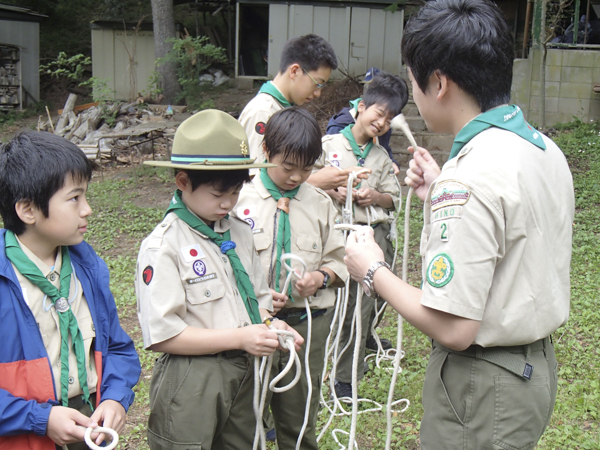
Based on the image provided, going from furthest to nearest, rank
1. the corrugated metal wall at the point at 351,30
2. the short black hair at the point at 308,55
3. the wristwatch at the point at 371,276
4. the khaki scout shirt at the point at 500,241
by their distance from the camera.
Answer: the corrugated metal wall at the point at 351,30 < the short black hair at the point at 308,55 < the wristwatch at the point at 371,276 < the khaki scout shirt at the point at 500,241

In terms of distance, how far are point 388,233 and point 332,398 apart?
107cm

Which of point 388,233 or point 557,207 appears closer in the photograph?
point 557,207

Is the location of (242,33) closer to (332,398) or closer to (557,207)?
(332,398)

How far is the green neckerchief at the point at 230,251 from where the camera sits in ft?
6.42

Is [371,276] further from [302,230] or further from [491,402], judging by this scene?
[302,230]

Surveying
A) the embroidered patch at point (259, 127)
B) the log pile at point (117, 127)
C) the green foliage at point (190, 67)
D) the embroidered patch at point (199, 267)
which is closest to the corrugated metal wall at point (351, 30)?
the green foliage at point (190, 67)

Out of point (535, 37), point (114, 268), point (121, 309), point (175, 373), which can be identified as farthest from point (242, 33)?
point (175, 373)

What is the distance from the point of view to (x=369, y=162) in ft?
11.7

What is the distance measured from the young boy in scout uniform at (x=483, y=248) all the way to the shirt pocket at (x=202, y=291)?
0.54 meters

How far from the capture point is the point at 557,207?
1.54m

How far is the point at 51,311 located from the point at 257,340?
622mm

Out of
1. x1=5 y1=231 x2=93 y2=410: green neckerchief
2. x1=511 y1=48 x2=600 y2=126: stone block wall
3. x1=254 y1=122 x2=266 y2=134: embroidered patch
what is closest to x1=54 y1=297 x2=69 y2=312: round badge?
x1=5 y1=231 x2=93 y2=410: green neckerchief

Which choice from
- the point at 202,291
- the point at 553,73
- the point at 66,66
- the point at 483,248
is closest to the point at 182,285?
the point at 202,291

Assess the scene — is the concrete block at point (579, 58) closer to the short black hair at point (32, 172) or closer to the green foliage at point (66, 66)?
the green foliage at point (66, 66)
